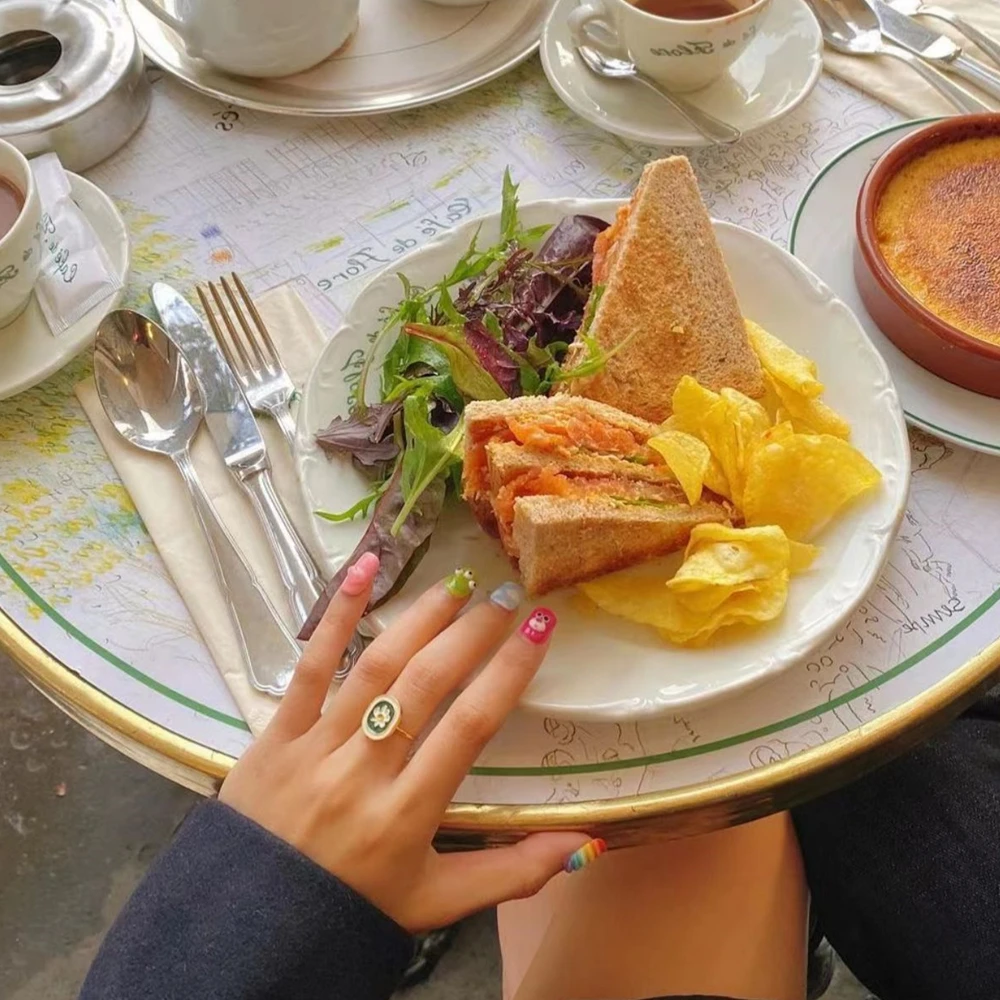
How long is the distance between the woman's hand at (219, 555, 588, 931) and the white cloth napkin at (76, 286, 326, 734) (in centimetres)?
8

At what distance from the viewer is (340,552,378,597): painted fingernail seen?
80cm

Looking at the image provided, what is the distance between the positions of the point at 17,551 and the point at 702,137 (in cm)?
92

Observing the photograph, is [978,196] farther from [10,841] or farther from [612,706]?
[10,841]

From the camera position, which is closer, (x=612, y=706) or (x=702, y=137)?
(x=612, y=706)

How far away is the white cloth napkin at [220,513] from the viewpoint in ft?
2.85

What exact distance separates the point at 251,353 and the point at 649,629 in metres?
0.52

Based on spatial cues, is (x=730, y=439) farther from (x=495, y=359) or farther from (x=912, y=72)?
(x=912, y=72)

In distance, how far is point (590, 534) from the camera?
2.71 feet

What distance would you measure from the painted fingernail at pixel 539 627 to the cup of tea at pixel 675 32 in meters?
0.77

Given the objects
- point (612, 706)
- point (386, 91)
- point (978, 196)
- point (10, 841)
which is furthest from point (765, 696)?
point (10, 841)

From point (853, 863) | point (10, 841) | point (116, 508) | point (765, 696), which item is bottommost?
point (10, 841)

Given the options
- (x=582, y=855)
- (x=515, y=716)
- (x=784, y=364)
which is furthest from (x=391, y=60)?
(x=582, y=855)

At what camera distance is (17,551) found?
0.93 metres

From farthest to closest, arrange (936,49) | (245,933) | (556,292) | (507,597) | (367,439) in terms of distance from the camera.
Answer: (936,49) → (556,292) → (367,439) → (507,597) → (245,933)
